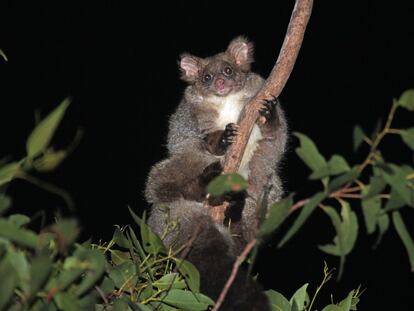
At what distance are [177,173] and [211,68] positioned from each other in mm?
1252

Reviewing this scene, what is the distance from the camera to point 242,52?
5.56m

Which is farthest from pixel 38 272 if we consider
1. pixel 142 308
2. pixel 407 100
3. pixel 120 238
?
pixel 120 238

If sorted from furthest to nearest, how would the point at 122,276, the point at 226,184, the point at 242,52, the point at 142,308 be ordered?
the point at 242,52 < the point at 122,276 < the point at 142,308 < the point at 226,184

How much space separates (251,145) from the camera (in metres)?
4.81

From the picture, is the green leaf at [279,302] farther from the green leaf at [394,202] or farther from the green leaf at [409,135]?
the green leaf at [409,135]

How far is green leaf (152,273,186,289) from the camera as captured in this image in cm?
316

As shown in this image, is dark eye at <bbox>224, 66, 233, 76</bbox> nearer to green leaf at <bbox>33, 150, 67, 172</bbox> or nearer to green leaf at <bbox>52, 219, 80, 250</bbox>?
green leaf at <bbox>33, 150, 67, 172</bbox>

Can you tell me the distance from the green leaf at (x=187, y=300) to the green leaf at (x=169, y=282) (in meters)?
0.06

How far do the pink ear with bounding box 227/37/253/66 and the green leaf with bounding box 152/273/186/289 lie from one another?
2.78 m

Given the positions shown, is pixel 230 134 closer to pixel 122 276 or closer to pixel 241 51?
pixel 122 276

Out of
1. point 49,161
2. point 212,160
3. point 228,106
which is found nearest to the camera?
point 49,161

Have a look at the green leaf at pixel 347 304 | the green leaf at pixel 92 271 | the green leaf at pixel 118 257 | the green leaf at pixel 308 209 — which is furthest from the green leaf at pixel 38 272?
the green leaf at pixel 347 304

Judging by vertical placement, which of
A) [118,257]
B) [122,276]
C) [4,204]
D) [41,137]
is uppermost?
[41,137]

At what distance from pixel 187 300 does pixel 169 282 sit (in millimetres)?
143
